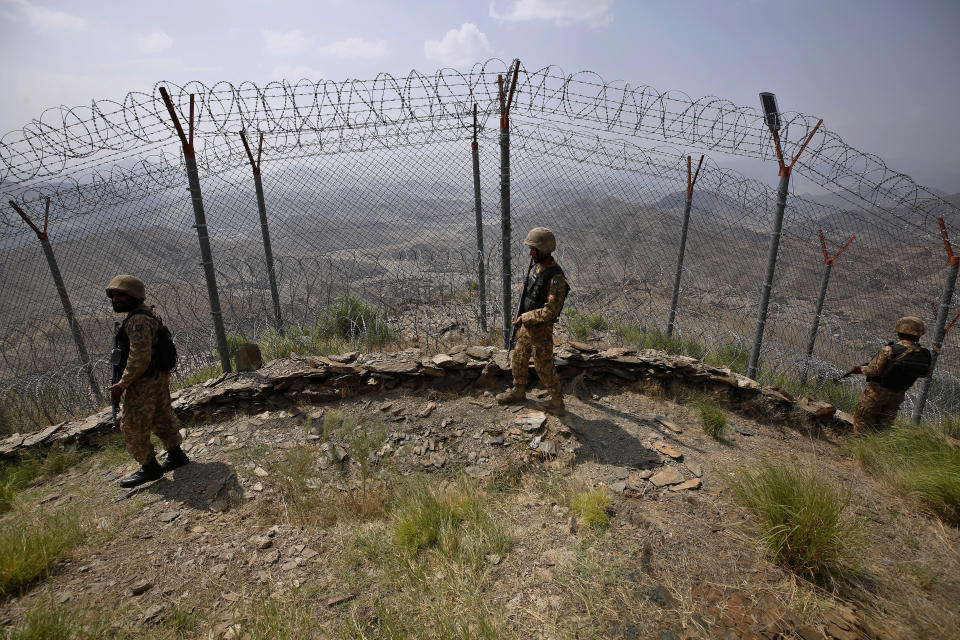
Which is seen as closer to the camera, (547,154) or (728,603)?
(728,603)

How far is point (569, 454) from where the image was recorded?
3.55m

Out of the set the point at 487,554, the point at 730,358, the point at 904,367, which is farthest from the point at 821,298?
the point at 487,554

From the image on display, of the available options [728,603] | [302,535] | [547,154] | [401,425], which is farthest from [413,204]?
[728,603]

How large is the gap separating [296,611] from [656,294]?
13360 millimetres

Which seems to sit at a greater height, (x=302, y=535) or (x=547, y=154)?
(x=547, y=154)

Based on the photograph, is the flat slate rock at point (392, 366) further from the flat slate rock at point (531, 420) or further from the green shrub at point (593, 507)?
the green shrub at point (593, 507)

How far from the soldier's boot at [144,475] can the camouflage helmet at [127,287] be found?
1.39 m

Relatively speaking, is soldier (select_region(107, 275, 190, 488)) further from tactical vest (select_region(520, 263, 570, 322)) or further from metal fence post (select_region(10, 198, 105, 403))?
tactical vest (select_region(520, 263, 570, 322))

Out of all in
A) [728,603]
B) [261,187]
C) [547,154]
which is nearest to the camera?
[728,603]

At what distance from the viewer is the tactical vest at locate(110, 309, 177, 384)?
3447mm

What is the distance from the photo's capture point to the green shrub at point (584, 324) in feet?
23.3

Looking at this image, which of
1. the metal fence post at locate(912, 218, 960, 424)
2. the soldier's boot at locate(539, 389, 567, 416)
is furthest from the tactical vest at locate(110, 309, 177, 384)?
the metal fence post at locate(912, 218, 960, 424)

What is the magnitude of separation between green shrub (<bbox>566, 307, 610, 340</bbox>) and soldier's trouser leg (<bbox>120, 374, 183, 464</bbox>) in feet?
17.0

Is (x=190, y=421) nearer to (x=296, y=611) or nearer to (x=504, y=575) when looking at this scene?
(x=296, y=611)
